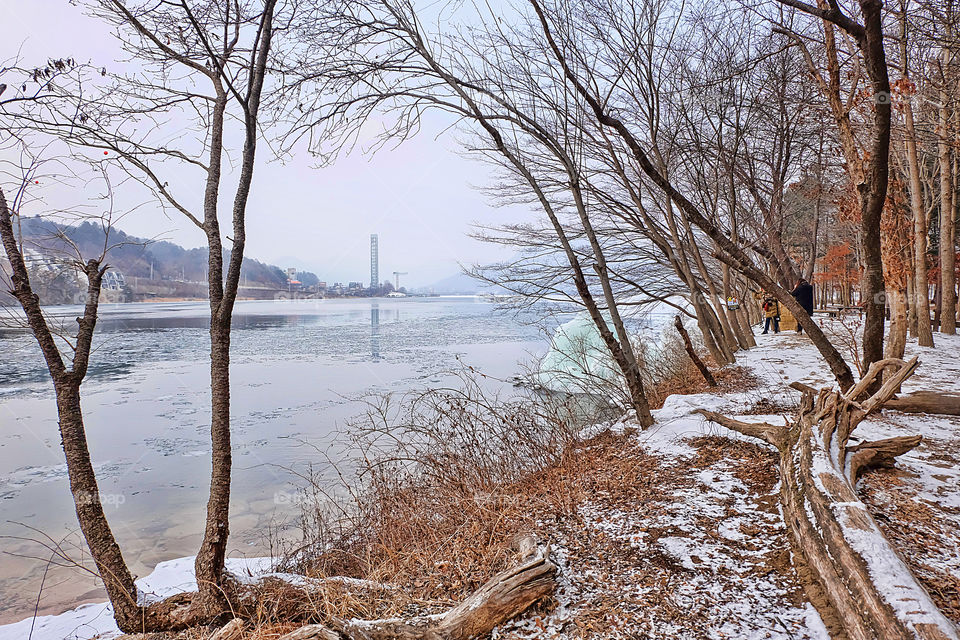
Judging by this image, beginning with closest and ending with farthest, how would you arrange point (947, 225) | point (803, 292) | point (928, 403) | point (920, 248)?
point (928, 403) < point (920, 248) < point (947, 225) < point (803, 292)

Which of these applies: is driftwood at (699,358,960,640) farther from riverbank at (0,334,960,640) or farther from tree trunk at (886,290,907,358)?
tree trunk at (886,290,907,358)

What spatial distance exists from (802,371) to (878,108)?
205 inches

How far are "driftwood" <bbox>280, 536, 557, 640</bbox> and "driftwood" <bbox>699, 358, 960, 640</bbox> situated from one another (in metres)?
1.33

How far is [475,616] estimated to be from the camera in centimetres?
248

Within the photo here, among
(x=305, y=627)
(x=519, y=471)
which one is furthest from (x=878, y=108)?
(x=305, y=627)

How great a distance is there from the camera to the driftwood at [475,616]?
2.48 metres

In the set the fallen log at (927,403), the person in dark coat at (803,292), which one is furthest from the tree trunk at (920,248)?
the fallen log at (927,403)

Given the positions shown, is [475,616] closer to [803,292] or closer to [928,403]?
[928,403]

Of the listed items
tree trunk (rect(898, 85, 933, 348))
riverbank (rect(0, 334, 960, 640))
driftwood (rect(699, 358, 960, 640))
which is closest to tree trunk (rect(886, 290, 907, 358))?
riverbank (rect(0, 334, 960, 640))

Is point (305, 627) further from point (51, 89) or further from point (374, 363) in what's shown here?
point (374, 363)

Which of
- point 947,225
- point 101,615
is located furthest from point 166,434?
point 947,225

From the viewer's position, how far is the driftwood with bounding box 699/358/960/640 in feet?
6.06

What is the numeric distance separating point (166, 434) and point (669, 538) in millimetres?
13514

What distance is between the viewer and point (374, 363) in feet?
69.5
